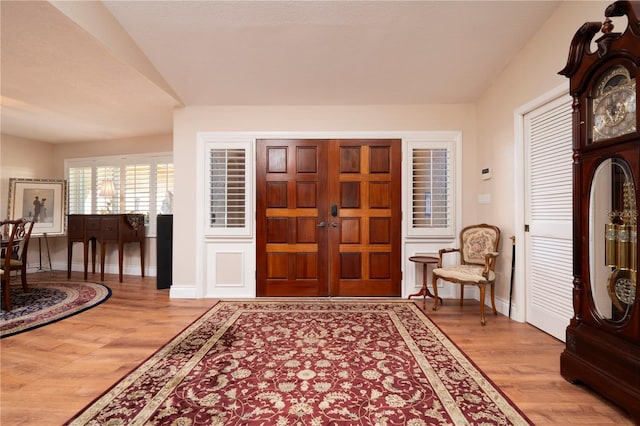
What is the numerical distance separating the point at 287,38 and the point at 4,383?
330cm

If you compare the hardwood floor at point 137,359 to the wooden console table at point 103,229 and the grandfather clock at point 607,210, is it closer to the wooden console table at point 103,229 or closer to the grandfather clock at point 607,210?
the grandfather clock at point 607,210

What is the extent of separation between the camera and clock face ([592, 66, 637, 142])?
5.19 ft

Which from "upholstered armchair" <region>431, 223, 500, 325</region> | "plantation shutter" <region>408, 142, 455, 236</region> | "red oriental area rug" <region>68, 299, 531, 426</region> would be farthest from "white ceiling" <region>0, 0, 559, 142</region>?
"red oriental area rug" <region>68, 299, 531, 426</region>

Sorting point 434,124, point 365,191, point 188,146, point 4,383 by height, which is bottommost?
point 4,383

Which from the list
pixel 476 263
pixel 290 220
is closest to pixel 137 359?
pixel 290 220

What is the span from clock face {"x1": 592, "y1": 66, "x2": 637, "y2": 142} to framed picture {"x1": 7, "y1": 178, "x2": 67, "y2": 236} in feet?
24.7

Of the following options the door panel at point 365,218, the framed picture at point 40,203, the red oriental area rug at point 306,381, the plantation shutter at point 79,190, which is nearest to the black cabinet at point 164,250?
the red oriental area rug at point 306,381

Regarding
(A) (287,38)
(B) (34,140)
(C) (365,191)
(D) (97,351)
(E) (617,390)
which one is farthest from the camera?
(B) (34,140)

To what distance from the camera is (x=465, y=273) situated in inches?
122

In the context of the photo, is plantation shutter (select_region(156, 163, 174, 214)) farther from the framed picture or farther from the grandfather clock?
the grandfather clock

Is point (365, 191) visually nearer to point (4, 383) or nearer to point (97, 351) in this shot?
point (97, 351)

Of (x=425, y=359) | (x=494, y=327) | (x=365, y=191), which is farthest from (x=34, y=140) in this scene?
(x=494, y=327)

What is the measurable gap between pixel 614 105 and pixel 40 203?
7.88 meters

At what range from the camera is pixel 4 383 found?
1925mm
